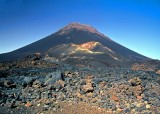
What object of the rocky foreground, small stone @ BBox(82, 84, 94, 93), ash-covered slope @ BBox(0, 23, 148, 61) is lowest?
the rocky foreground

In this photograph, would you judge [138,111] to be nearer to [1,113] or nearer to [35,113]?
[35,113]

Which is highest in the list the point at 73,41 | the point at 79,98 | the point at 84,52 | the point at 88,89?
the point at 73,41

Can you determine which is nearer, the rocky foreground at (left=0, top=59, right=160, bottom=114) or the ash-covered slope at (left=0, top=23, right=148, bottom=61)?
the rocky foreground at (left=0, top=59, right=160, bottom=114)

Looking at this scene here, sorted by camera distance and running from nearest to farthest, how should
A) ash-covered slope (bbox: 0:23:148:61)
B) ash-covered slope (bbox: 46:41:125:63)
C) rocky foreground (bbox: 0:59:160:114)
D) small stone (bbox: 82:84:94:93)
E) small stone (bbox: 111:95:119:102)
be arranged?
1. rocky foreground (bbox: 0:59:160:114)
2. small stone (bbox: 111:95:119:102)
3. small stone (bbox: 82:84:94:93)
4. ash-covered slope (bbox: 46:41:125:63)
5. ash-covered slope (bbox: 0:23:148:61)

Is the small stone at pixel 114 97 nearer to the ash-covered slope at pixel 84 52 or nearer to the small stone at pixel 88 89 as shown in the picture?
the small stone at pixel 88 89

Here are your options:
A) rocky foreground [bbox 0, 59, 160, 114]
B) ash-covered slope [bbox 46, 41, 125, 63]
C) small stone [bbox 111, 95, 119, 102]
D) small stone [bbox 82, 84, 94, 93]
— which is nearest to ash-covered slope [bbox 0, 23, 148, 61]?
ash-covered slope [bbox 46, 41, 125, 63]

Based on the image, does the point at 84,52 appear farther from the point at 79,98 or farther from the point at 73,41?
the point at 79,98

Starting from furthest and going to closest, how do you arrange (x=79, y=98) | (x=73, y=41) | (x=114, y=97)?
(x=73, y=41) < (x=79, y=98) < (x=114, y=97)

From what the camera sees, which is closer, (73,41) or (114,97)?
(114,97)

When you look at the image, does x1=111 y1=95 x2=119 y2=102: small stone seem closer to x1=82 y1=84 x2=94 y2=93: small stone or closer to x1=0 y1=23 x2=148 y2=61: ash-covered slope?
→ x1=82 y1=84 x2=94 y2=93: small stone

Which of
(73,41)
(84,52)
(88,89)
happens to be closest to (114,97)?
(88,89)

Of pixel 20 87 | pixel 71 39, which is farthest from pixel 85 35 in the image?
pixel 20 87

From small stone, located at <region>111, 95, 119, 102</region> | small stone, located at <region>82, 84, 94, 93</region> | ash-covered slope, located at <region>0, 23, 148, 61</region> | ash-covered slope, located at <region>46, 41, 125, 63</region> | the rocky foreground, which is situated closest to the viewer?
the rocky foreground

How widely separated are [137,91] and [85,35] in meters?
165
